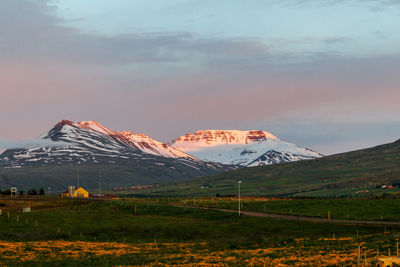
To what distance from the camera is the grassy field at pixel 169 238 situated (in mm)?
59344

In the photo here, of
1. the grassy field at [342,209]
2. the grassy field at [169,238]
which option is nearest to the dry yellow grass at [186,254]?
the grassy field at [169,238]

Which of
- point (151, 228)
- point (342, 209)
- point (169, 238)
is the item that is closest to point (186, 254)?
point (169, 238)

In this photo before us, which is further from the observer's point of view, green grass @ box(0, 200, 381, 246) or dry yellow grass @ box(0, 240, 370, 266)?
green grass @ box(0, 200, 381, 246)

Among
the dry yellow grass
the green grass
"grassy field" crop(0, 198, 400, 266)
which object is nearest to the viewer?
the dry yellow grass

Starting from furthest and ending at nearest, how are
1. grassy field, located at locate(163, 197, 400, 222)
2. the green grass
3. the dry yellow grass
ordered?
grassy field, located at locate(163, 197, 400, 222) → the green grass → the dry yellow grass

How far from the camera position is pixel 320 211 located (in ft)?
501

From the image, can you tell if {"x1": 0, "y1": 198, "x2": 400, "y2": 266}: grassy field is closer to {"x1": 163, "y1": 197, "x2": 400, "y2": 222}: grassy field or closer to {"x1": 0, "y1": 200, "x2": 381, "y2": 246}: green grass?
{"x1": 0, "y1": 200, "x2": 381, "y2": 246}: green grass

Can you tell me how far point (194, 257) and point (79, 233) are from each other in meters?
49.0

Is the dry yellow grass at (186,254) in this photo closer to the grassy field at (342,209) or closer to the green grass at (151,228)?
the green grass at (151,228)

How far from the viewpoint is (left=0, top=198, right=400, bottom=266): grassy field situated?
59344 millimetres

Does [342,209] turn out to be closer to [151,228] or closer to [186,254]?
[151,228]

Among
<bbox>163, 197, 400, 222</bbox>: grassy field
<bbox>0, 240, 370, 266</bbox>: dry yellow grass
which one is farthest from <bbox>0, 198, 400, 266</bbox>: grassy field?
<bbox>163, 197, 400, 222</bbox>: grassy field

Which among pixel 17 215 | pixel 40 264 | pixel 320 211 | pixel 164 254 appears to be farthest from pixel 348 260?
pixel 320 211

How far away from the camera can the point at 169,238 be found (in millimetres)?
103312
